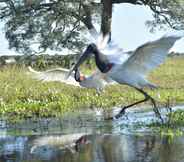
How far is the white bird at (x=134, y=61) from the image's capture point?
11.3m

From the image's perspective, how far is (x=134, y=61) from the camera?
11625 mm

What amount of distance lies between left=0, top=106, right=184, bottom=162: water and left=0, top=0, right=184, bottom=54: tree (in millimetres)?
20833

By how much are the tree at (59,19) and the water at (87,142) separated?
20.8m

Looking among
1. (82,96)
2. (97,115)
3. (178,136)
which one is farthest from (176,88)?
(178,136)

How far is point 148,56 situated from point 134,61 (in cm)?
25

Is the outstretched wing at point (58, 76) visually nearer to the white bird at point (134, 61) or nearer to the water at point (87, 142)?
the water at point (87, 142)

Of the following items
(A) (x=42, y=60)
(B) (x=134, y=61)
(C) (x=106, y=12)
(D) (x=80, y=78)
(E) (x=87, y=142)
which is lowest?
(E) (x=87, y=142)

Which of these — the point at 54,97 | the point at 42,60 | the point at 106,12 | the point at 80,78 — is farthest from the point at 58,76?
the point at 106,12

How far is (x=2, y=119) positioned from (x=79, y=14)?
21779 mm

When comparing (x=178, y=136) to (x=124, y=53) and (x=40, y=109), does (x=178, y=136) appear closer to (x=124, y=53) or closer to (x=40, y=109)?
(x=124, y=53)

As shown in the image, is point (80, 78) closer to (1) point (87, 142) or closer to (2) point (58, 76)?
(2) point (58, 76)

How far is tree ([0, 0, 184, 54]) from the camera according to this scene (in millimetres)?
34125

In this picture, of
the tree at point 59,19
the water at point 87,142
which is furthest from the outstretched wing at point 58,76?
the tree at point 59,19

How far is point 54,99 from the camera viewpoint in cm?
1658
